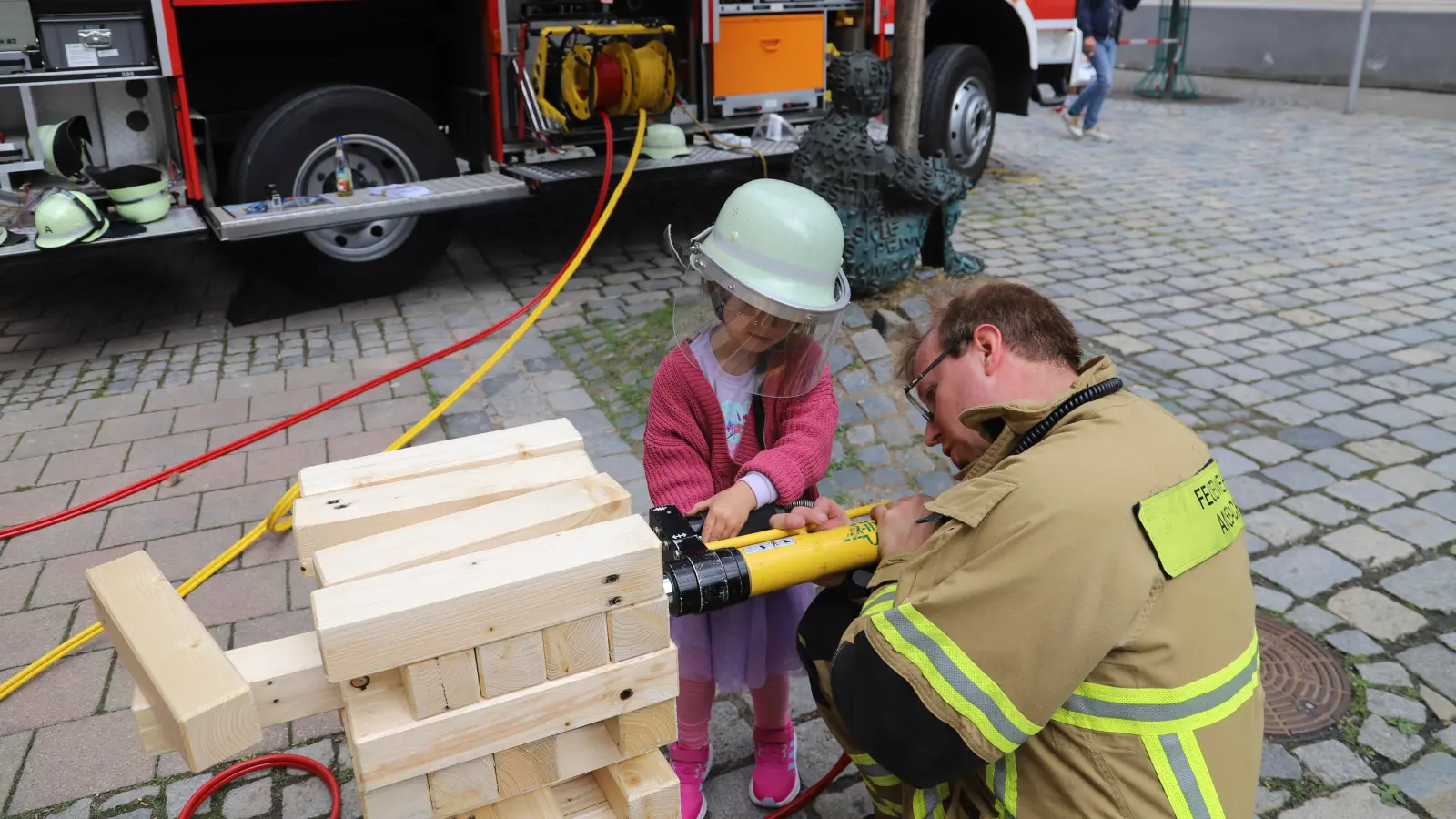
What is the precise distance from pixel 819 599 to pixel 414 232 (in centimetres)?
470

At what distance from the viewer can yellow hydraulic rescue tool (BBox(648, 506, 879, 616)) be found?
187 cm

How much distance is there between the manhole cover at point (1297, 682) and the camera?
9.55 ft

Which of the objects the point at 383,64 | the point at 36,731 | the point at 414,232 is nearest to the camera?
the point at 36,731

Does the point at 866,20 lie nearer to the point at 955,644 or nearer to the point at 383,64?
the point at 383,64

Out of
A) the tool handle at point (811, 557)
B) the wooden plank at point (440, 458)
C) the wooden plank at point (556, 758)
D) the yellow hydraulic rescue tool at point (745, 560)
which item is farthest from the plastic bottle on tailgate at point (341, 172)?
the wooden plank at point (556, 758)

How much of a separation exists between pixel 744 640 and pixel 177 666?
1.30 m

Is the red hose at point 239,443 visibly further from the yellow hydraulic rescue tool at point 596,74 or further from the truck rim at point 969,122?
the truck rim at point 969,122

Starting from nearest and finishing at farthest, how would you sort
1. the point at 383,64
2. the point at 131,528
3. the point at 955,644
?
the point at 955,644 < the point at 131,528 < the point at 383,64

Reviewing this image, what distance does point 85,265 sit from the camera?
23.5 ft

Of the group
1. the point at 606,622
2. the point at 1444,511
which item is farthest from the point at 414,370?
the point at 1444,511

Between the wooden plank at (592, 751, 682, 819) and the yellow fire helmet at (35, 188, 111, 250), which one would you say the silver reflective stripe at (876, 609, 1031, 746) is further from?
the yellow fire helmet at (35, 188, 111, 250)

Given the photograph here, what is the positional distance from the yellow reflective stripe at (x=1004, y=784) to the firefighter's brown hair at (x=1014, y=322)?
2.22ft

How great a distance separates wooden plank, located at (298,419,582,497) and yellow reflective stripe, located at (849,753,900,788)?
82 centimetres

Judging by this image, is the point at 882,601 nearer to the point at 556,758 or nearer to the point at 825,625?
the point at 825,625
